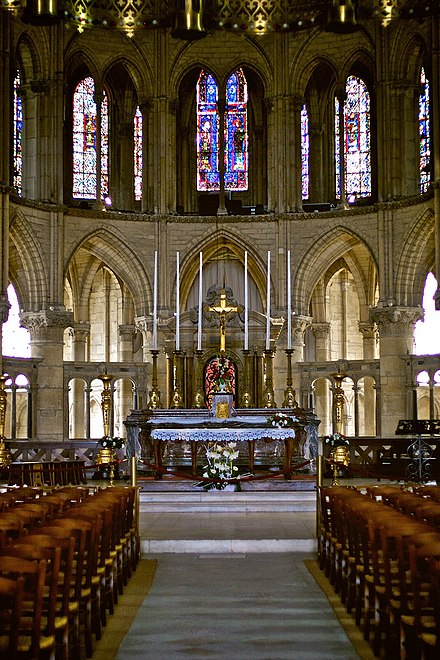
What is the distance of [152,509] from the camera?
63.2 feet

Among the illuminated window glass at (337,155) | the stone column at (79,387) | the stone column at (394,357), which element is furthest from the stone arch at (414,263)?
the stone column at (79,387)

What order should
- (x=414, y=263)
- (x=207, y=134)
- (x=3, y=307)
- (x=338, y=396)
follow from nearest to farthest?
(x=338, y=396)
(x=3, y=307)
(x=414, y=263)
(x=207, y=134)

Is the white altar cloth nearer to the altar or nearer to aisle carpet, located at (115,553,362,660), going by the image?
the altar

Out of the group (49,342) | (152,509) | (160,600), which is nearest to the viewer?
(160,600)

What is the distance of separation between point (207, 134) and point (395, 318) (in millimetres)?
8777

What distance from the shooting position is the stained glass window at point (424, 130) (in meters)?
33.2

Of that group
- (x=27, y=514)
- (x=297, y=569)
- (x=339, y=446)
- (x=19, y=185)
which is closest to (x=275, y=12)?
(x=19, y=185)

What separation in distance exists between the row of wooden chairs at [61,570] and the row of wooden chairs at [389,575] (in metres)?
2.12

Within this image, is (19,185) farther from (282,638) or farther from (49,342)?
(282,638)

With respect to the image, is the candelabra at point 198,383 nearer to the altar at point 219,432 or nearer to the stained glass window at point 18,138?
the altar at point 219,432

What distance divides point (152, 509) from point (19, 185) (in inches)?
663

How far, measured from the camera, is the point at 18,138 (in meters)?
33.9

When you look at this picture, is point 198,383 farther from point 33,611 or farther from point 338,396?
point 33,611

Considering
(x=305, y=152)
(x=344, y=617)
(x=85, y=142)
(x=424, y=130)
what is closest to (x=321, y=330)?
(x=305, y=152)
